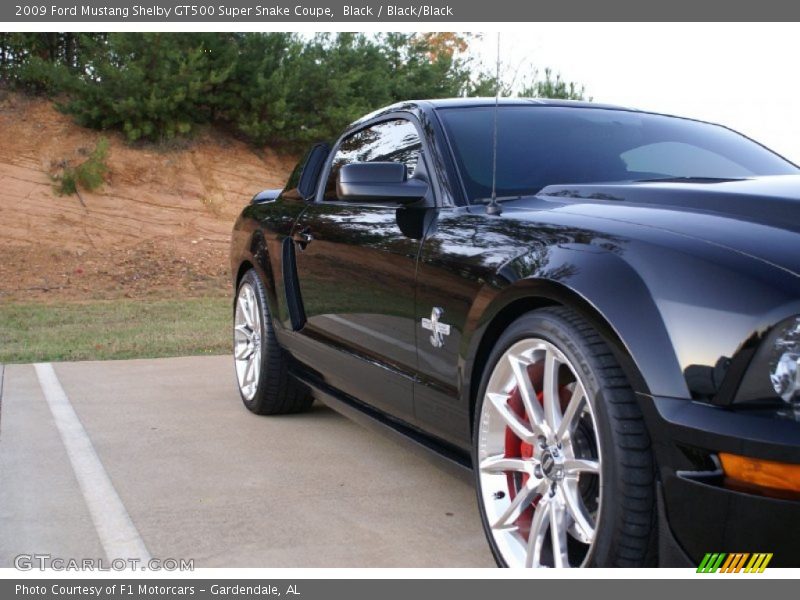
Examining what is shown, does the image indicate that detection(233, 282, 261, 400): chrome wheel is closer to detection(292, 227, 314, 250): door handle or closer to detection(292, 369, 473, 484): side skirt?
detection(292, 369, 473, 484): side skirt

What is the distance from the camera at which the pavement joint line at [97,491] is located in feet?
10.4

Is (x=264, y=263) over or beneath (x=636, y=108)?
beneath

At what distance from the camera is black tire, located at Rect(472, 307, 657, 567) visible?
2176mm

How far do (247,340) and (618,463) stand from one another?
141 inches

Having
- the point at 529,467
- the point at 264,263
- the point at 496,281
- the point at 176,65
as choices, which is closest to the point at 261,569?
the point at 529,467

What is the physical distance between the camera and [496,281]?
2785 millimetres

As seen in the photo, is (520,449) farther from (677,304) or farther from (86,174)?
(86,174)

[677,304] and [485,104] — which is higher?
[485,104]

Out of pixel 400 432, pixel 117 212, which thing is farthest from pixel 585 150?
pixel 117 212

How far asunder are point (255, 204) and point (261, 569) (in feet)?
10.0

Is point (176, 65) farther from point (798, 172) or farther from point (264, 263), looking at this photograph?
point (798, 172)

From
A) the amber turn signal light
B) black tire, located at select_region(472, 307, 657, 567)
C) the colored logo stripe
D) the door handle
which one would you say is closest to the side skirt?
the door handle

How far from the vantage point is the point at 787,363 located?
6.54 feet

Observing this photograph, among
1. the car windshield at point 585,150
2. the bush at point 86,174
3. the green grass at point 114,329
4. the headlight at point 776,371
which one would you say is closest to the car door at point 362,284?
the car windshield at point 585,150
